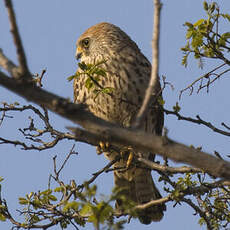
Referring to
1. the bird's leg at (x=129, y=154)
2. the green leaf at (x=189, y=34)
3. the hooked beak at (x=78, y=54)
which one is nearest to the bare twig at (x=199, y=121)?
the green leaf at (x=189, y=34)

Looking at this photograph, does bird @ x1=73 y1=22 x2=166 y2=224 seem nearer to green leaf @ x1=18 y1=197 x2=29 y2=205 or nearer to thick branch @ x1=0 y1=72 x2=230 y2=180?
green leaf @ x1=18 y1=197 x2=29 y2=205

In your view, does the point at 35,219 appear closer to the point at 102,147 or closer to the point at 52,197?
the point at 52,197

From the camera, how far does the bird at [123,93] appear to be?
5340mm

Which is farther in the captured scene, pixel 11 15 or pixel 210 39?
pixel 210 39

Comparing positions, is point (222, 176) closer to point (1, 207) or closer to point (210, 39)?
point (210, 39)

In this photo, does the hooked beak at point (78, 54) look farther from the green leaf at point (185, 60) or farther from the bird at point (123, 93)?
the green leaf at point (185, 60)

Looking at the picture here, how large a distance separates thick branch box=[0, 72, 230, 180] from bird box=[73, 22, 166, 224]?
2981mm

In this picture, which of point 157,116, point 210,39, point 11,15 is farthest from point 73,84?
point 11,15

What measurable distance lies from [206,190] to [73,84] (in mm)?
2667

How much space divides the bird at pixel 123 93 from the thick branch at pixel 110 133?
117 inches

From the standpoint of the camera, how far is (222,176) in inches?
74.4

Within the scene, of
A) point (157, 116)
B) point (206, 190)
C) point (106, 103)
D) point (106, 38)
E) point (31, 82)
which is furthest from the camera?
point (106, 38)

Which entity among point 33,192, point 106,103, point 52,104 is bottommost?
point 52,104

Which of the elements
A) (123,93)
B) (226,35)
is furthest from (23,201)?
(226,35)
